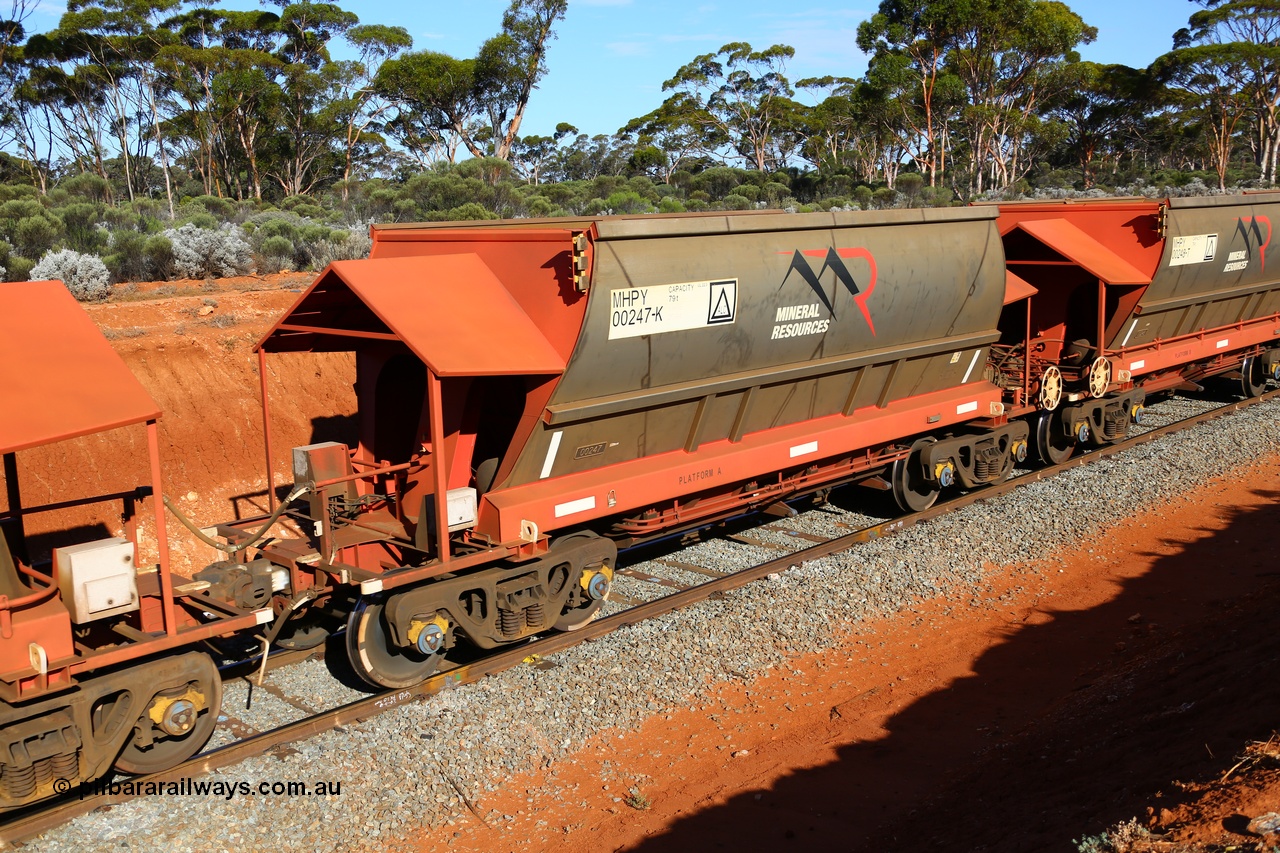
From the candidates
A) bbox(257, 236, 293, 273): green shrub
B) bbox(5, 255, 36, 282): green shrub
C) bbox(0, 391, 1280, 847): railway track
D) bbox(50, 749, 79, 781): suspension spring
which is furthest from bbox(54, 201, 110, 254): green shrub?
bbox(50, 749, 79, 781): suspension spring

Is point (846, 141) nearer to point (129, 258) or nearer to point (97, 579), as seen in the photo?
point (129, 258)

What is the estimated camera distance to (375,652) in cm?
755

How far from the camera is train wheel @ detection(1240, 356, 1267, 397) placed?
57.7 ft

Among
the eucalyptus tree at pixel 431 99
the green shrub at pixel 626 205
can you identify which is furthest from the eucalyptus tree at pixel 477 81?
the green shrub at pixel 626 205

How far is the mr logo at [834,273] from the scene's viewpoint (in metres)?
9.32

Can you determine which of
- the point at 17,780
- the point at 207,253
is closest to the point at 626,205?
the point at 207,253

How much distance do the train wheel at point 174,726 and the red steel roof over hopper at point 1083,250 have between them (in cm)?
1027

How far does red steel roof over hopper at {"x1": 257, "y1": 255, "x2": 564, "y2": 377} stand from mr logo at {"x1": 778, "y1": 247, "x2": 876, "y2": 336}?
2.59 meters

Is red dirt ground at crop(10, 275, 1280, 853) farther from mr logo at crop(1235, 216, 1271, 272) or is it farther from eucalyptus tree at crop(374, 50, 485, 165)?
eucalyptus tree at crop(374, 50, 485, 165)

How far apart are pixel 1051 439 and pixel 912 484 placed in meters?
2.99

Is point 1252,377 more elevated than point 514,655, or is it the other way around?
point 1252,377

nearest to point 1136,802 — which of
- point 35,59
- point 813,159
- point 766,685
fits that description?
point 766,685

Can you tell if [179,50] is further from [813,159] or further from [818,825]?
[818,825]

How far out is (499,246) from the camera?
8156 mm
